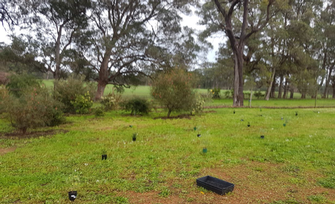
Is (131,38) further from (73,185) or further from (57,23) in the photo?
(73,185)

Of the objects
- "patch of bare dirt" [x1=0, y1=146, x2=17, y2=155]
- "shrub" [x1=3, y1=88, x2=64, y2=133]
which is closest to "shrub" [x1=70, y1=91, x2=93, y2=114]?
"shrub" [x1=3, y1=88, x2=64, y2=133]

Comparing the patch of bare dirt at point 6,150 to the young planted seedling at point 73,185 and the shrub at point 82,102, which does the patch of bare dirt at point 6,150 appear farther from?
the shrub at point 82,102

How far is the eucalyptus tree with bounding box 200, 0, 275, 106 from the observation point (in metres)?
18.2

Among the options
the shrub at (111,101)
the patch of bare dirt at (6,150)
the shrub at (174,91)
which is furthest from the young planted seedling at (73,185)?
the shrub at (111,101)

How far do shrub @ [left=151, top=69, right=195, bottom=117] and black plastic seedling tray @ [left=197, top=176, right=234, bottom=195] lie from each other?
827 centimetres

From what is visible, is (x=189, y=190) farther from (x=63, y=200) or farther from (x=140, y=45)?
(x=140, y=45)

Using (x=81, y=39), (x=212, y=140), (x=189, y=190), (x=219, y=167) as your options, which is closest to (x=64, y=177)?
(x=189, y=190)

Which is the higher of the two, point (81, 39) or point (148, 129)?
point (81, 39)

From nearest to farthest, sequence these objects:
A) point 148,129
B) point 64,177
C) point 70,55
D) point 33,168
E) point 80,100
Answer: point 64,177 < point 33,168 < point 148,129 < point 80,100 < point 70,55

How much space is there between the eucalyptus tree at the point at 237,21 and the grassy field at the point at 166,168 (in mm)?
12150

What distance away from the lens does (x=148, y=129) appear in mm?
9344

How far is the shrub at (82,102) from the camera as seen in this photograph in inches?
504

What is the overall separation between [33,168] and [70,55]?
1753 centimetres

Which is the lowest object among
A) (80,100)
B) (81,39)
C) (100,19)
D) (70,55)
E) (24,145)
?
(24,145)
